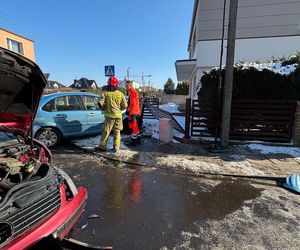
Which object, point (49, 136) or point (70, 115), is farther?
point (70, 115)

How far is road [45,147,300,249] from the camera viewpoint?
270cm

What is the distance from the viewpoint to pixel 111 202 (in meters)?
3.59

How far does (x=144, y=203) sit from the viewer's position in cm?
358

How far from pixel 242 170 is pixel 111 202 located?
2993mm

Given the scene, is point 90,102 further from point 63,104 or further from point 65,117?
point 65,117

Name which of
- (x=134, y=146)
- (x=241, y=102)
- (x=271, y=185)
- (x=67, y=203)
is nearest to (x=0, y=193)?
(x=67, y=203)

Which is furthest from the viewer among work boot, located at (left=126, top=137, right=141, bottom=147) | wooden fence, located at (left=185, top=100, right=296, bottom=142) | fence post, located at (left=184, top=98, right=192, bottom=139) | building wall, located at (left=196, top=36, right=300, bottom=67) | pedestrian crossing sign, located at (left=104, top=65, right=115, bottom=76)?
building wall, located at (left=196, top=36, right=300, bottom=67)

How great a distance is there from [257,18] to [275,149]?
284 inches

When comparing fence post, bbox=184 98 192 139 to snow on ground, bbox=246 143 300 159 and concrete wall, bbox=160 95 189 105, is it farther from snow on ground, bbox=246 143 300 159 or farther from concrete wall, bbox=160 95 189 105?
concrete wall, bbox=160 95 189 105

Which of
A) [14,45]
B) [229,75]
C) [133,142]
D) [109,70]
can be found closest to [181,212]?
[133,142]

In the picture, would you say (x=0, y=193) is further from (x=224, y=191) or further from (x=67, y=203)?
(x=224, y=191)

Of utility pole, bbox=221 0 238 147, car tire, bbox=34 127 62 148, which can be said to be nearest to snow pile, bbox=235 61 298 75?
utility pole, bbox=221 0 238 147

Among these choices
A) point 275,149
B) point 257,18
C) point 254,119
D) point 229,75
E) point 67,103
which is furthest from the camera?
point 257,18

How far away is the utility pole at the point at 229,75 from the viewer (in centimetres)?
616
